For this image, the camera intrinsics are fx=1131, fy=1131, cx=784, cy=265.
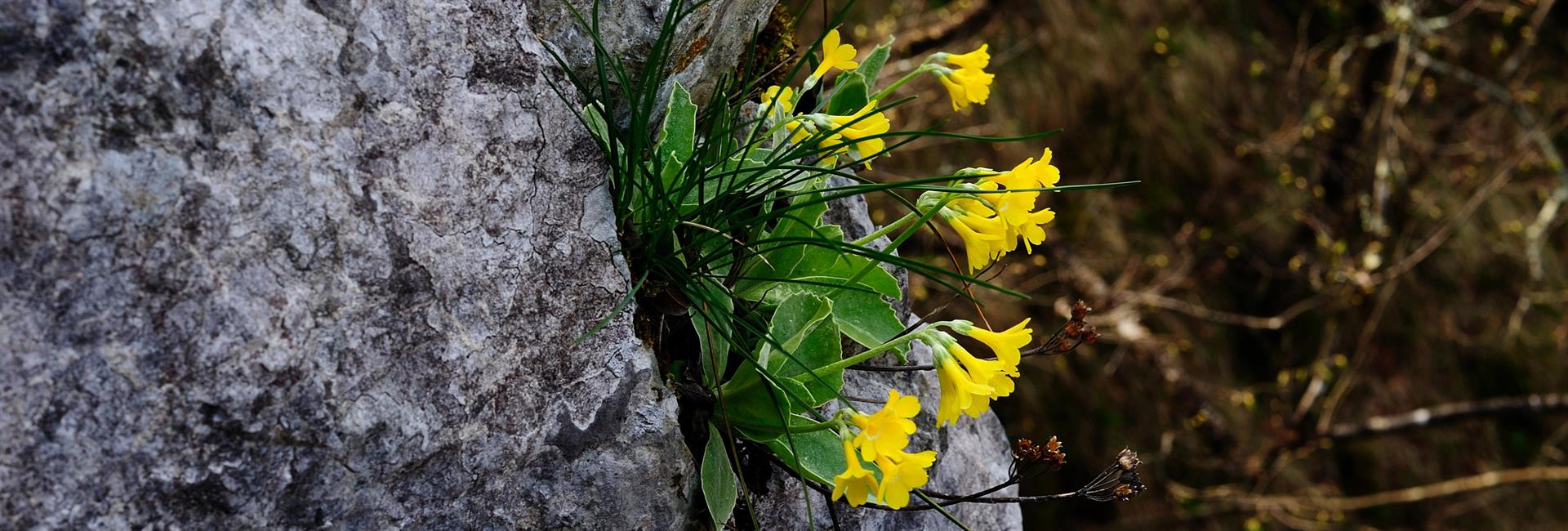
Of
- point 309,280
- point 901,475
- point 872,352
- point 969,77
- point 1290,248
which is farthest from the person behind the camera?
point 1290,248

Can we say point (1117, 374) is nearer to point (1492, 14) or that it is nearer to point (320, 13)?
point (1492, 14)

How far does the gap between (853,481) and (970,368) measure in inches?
6.7

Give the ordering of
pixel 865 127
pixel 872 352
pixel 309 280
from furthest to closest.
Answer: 1. pixel 865 127
2. pixel 872 352
3. pixel 309 280

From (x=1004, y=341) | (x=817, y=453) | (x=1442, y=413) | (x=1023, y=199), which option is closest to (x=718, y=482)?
(x=817, y=453)

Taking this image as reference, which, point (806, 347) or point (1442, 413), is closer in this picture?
point (806, 347)

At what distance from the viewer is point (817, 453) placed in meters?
1.21

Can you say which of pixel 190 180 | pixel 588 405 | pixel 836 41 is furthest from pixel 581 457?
pixel 836 41

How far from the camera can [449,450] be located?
1.02m

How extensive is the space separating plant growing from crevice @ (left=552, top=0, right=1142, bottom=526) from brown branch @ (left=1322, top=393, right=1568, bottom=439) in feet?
8.98

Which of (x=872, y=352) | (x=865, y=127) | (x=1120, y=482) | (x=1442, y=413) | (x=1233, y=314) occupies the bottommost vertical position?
(x=1442, y=413)

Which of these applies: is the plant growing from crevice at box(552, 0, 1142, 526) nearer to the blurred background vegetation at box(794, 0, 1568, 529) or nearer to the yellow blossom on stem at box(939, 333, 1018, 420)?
the yellow blossom on stem at box(939, 333, 1018, 420)

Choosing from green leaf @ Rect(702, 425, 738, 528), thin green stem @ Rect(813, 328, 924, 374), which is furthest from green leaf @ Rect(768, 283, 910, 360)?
green leaf @ Rect(702, 425, 738, 528)

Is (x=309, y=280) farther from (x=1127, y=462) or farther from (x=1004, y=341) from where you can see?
(x=1127, y=462)

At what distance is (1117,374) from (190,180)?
9.63 feet
